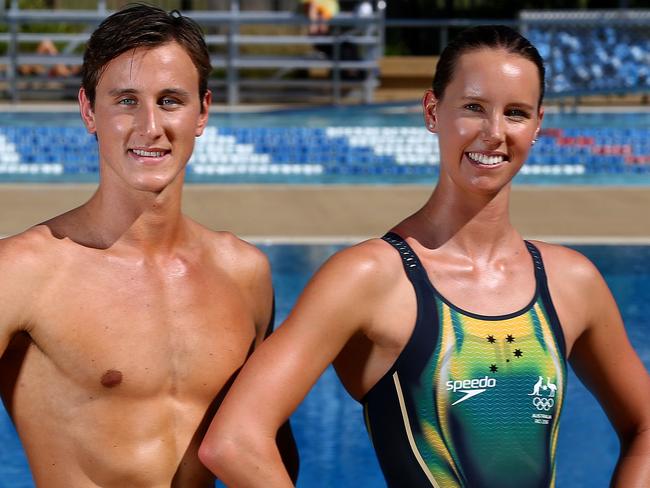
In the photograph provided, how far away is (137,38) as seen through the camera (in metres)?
2.57

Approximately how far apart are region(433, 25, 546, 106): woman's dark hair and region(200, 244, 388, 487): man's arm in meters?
0.50

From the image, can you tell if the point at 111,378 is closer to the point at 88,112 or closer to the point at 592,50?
the point at 88,112

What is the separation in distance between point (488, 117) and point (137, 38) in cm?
80

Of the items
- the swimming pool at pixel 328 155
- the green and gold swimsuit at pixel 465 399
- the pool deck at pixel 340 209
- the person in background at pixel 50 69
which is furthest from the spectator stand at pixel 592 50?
the green and gold swimsuit at pixel 465 399

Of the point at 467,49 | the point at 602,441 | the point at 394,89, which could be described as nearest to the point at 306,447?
the point at 602,441

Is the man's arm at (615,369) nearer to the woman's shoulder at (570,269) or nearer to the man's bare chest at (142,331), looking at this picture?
the woman's shoulder at (570,269)

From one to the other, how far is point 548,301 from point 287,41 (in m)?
18.8

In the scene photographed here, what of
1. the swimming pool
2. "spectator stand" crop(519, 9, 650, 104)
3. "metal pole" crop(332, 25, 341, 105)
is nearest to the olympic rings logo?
the swimming pool

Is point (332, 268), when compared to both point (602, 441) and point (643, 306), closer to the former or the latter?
point (602, 441)

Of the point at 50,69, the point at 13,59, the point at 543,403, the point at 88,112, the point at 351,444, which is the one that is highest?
the point at 88,112

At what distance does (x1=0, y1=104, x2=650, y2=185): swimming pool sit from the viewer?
1418cm

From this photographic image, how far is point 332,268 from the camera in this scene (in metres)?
2.48

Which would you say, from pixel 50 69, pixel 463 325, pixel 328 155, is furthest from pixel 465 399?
pixel 50 69

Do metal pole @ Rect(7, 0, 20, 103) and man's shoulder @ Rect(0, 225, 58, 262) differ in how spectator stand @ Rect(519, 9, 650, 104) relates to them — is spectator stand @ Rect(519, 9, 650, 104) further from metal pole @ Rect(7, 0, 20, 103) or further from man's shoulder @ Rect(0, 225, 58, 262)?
man's shoulder @ Rect(0, 225, 58, 262)
